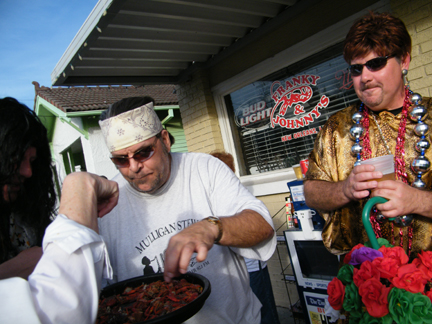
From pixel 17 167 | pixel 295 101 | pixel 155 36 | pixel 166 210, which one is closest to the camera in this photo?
pixel 17 167

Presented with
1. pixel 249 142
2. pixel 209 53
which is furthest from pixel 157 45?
pixel 249 142

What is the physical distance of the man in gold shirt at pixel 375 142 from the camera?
5.54ft

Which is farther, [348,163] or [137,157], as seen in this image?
[348,163]

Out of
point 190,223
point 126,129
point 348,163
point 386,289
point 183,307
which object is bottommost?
point 386,289

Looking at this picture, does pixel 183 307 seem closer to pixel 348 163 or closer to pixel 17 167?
pixel 17 167

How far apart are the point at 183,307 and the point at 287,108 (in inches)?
158

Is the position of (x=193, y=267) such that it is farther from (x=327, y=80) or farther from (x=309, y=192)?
(x=327, y=80)

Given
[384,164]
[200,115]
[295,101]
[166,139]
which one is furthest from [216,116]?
[384,164]

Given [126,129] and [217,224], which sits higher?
[126,129]

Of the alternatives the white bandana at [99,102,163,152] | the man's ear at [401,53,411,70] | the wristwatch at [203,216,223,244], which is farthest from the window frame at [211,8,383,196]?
the wristwatch at [203,216,223,244]

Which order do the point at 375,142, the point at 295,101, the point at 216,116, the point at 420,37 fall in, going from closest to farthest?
1. the point at 375,142
2. the point at 420,37
3. the point at 295,101
4. the point at 216,116

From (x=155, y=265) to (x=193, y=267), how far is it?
0.67 ft

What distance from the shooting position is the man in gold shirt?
66.5 inches

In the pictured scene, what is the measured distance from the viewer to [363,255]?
1.22m
